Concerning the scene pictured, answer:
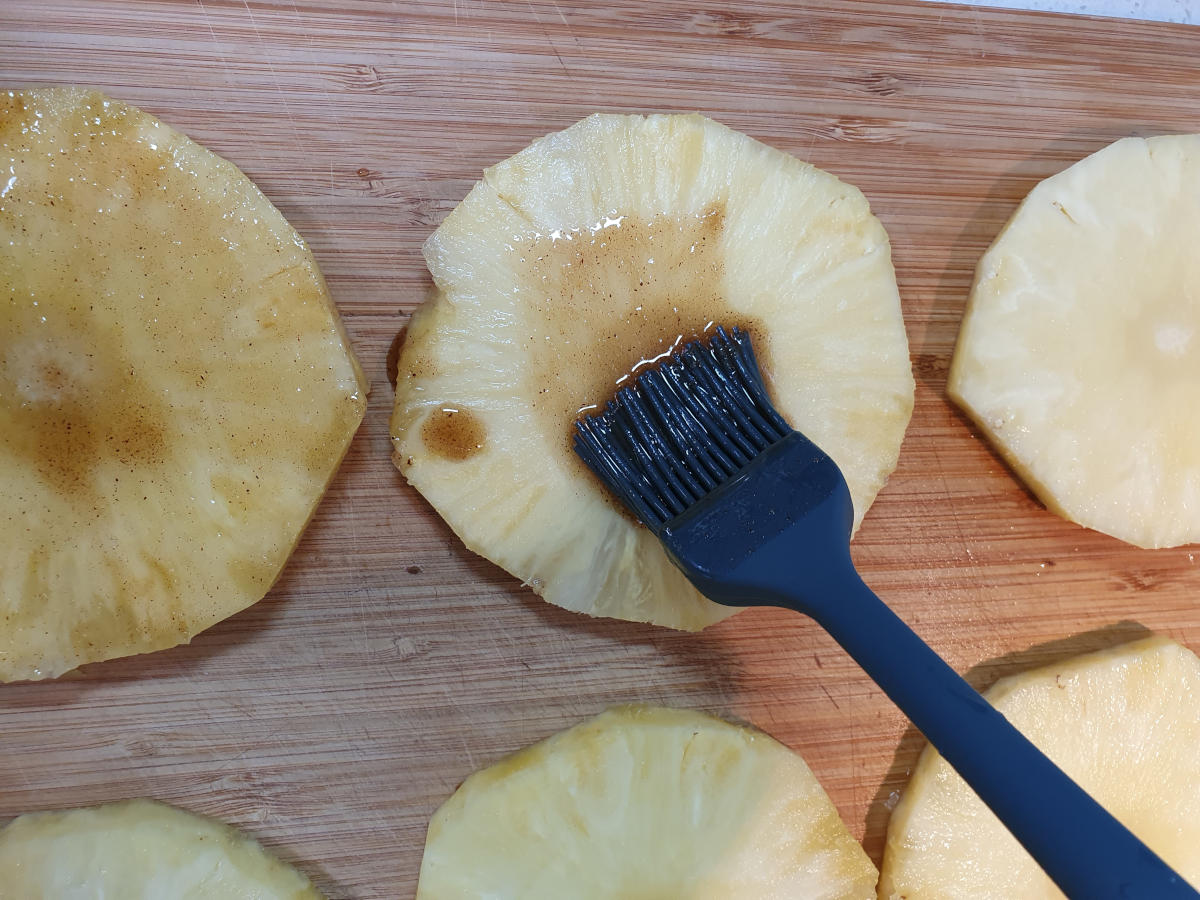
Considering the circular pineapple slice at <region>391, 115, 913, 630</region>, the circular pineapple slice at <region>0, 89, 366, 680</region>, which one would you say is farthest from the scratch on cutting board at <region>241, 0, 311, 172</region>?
the circular pineapple slice at <region>391, 115, 913, 630</region>

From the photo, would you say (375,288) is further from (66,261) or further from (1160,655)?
(1160,655)

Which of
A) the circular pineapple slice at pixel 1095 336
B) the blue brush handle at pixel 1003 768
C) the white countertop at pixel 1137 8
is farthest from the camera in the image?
the white countertop at pixel 1137 8

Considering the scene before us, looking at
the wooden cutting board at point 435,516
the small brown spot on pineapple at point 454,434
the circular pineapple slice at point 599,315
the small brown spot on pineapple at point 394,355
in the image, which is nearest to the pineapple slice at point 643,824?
the wooden cutting board at point 435,516

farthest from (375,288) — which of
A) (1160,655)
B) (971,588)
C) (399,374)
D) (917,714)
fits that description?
(1160,655)

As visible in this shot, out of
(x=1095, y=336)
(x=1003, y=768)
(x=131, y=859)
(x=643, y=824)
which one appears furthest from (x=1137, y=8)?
(x=131, y=859)

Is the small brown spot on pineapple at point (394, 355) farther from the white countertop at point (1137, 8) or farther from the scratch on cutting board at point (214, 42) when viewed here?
the white countertop at point (1137, 8)

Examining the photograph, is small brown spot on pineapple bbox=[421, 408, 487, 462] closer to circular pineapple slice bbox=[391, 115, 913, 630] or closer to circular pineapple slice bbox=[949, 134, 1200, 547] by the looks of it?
circular pineapple slice bbox=[391, 115, 913, 630]
